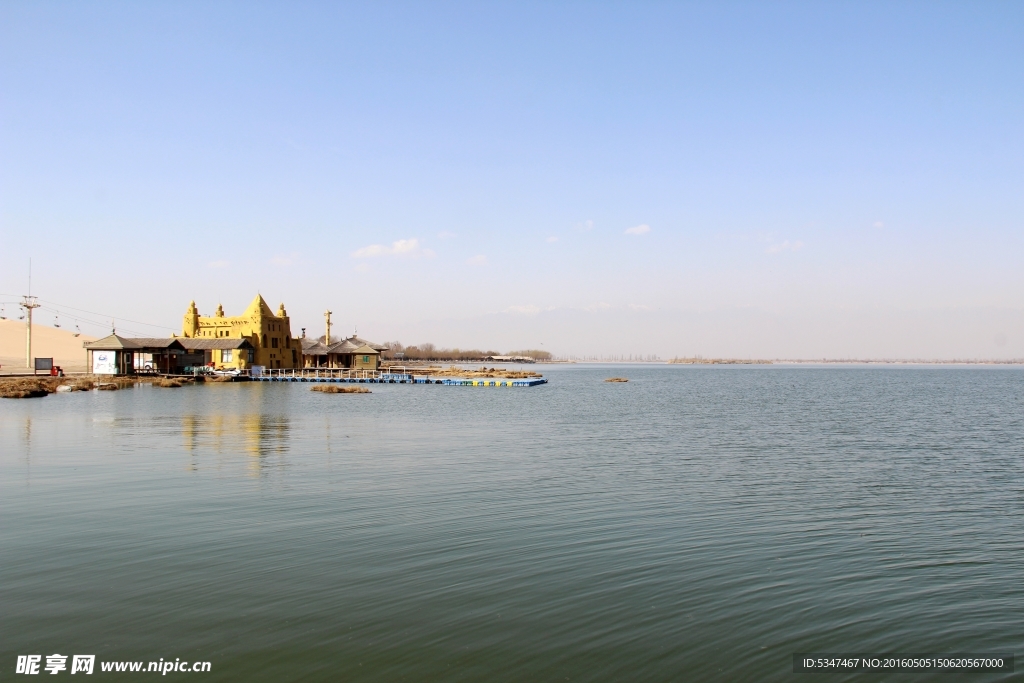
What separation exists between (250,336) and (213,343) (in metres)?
4.80

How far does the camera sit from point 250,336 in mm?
91688

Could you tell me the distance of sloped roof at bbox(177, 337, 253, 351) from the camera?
87.9m

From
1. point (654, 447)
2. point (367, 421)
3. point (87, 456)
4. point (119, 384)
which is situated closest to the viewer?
point (87, 456)

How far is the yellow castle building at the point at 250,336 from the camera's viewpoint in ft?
291

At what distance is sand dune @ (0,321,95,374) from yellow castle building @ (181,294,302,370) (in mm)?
52159

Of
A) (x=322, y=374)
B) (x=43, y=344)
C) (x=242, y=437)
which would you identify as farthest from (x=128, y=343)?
(x=43, y=344)

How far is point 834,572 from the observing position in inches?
434

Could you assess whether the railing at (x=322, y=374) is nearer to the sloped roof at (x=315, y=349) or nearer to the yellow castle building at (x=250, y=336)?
the yellow castle building at (x=250, y=336)

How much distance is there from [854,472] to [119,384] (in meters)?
66.6

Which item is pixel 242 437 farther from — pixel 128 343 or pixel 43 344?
pixel 43 344

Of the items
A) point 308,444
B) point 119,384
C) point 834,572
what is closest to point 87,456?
point 308,444

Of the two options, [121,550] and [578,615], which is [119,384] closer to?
[121,550]
